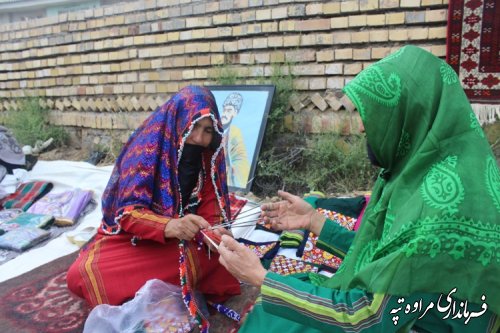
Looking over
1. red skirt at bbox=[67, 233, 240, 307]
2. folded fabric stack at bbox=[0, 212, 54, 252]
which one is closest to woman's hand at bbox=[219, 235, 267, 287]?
red skirt at bbox=[67, 233, 240, 307]

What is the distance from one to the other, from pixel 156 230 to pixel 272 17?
3155 mm

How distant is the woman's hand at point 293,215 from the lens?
2082mm

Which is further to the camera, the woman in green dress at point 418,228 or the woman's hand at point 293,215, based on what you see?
Answer: the woman's hand at point 293,215

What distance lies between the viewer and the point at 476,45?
3.59m

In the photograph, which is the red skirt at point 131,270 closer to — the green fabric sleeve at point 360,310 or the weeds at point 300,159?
the green fabric sleeve at point 360,310

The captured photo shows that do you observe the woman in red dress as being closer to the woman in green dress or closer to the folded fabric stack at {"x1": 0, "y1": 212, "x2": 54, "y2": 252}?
the woman in green dress

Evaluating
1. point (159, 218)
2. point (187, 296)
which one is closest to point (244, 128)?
point (159, 218)

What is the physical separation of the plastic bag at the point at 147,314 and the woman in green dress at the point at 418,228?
0.73 m

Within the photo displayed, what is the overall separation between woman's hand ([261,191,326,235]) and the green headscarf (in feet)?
1.68

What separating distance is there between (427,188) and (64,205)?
3.65 m

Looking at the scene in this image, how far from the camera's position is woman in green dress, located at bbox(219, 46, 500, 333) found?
1.21m

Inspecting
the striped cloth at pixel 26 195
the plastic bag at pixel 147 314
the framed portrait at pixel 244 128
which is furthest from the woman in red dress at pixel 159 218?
the striped cloth at pixel 26 195

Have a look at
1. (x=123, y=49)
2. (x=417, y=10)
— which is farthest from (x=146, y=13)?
(x=417, y=10)

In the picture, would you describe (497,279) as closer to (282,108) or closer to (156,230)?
(156,230)
